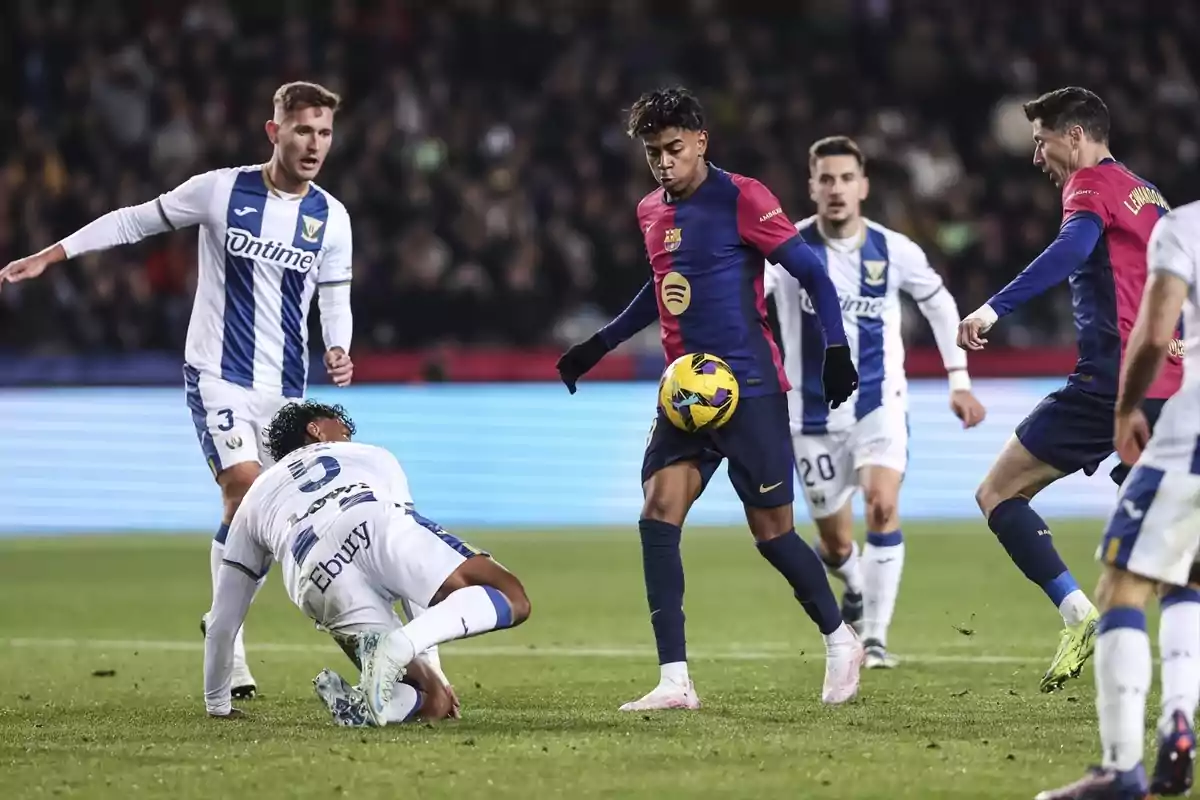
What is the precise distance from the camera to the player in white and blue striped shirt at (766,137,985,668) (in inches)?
364

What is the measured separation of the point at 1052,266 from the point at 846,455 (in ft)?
9.02

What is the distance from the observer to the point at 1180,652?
5297mm

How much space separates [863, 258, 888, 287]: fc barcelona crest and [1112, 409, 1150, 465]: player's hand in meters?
4.23

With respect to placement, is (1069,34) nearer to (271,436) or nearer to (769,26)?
(769,26)

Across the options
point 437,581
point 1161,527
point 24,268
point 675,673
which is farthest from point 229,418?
point 1161,527

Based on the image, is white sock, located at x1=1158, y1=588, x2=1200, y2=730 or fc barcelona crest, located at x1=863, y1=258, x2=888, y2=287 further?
fc barcelona crest, located at x1=863, y1=258, x2=888, y2=287

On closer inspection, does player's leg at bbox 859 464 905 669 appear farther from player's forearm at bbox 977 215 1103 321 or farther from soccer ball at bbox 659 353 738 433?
player's forearm at bbox 977 215 1103 321

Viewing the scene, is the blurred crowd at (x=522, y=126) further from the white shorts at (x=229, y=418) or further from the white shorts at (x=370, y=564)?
the white shorts at (x=370, y=564)

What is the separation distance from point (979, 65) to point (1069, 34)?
1564 millimetres

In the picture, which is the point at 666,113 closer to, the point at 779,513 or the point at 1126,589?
the point at 779,513

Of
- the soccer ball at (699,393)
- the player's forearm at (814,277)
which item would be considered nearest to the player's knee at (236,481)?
the soccer ball at (699,393)

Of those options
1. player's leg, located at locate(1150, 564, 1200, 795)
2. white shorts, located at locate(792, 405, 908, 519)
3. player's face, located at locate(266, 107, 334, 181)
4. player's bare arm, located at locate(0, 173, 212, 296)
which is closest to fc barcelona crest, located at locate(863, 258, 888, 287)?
white shorts, located at locate(792, 405, 908, 519)

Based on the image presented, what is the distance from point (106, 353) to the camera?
16.0 metres

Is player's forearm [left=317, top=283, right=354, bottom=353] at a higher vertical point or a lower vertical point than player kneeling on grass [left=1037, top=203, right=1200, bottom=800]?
higher
